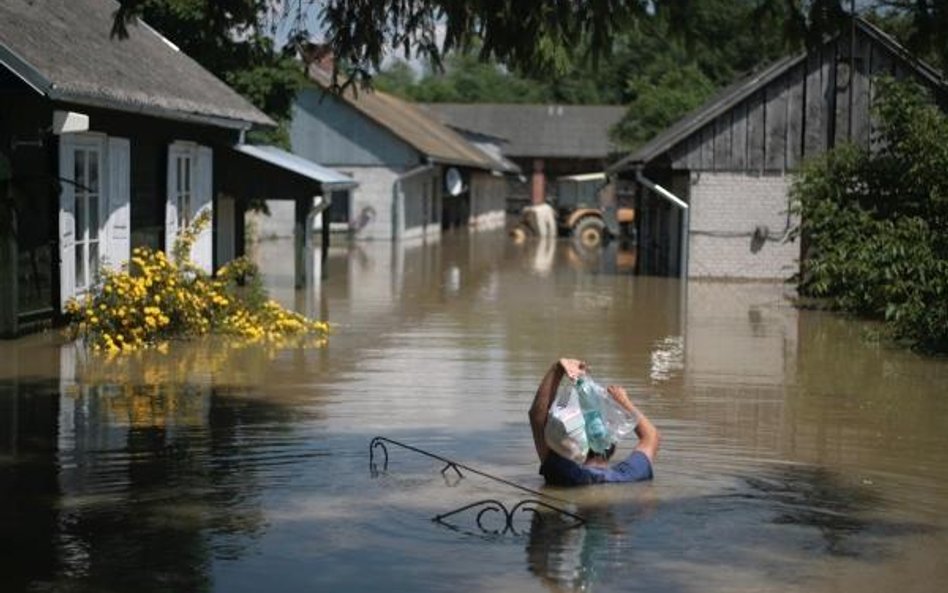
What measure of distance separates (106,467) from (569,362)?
314 centimetres

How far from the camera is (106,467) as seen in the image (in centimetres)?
984

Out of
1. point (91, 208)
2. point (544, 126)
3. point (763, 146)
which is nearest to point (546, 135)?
point (544, 126)

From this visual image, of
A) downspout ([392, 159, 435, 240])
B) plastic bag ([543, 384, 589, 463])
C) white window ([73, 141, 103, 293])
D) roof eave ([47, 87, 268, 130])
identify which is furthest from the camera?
downspout ([392, 159, 435, 240])

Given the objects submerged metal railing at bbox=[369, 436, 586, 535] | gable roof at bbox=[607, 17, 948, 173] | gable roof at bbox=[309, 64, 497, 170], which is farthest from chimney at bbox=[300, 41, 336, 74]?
gable roof at bbox=[309, 64, 497, 170]

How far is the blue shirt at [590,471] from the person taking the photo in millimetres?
9289

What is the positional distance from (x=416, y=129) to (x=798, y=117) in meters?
25.7

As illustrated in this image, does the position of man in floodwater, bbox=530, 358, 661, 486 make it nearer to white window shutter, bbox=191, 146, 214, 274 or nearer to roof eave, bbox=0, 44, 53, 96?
roof eave, bbox=0, 44, 53, 96

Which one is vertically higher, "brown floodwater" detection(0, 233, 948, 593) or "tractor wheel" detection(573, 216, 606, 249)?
"tractor wheel" detection(573, 216, 606, 249)

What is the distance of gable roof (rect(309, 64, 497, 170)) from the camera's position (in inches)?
1839

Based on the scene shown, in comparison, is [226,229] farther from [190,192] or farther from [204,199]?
[190,192]

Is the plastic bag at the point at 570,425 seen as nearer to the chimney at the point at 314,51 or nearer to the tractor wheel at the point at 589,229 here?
the chimney at the point at 314,51

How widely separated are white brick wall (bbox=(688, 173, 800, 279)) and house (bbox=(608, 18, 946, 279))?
19 mm

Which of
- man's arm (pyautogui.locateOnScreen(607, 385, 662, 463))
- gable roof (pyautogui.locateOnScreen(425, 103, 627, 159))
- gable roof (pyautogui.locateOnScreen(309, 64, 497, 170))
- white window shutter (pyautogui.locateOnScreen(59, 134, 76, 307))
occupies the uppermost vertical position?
gable roof (pyautogui.locateOnScreen(425, 103, 627, 159))

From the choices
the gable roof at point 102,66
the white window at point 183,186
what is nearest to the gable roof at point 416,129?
the gable roof at point 102,66
